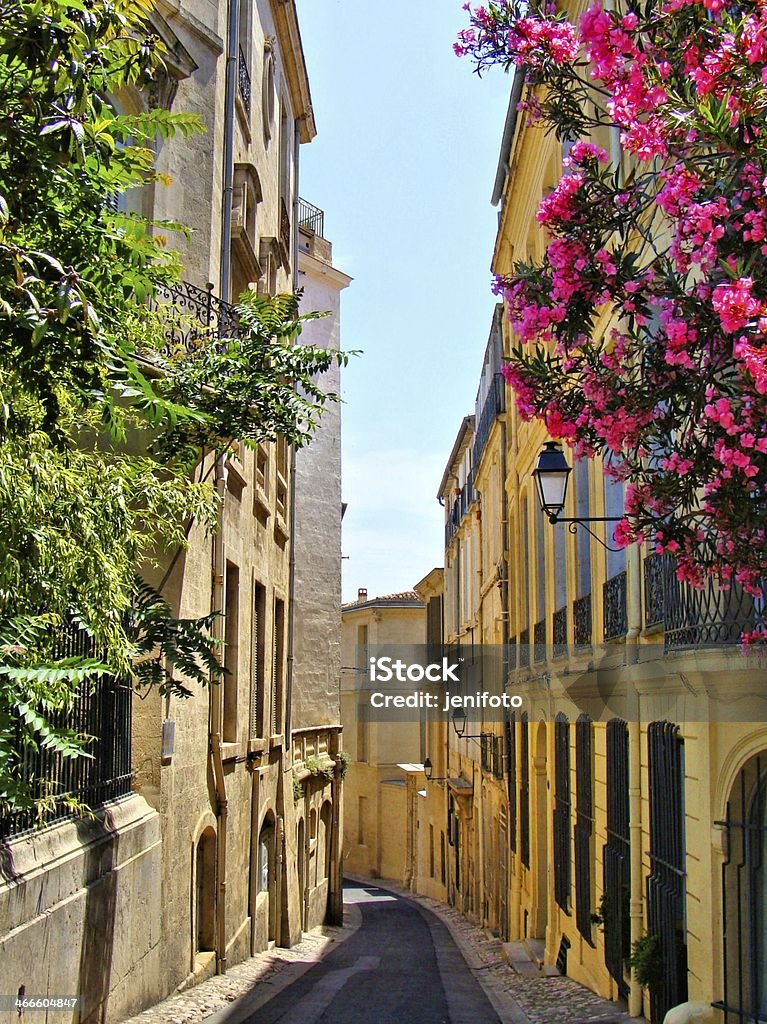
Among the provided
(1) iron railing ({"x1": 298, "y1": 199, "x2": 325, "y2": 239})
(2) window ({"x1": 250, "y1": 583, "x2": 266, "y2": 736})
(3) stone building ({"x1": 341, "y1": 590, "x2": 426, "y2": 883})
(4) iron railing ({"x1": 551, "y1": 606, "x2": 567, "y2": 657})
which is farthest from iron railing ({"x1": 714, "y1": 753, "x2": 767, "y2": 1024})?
(3) stone building ({"x1": 341, "y1": 590, "x2": 426, "y2": 883})

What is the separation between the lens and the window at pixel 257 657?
54.3 feet

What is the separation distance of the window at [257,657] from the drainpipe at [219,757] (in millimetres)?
2995

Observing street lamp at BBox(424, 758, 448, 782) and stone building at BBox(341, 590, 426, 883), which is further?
stone building at BBox(341, 590, 426, 883)

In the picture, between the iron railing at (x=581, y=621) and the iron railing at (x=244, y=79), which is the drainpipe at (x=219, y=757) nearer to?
the iron railing at (x=581, y=621)

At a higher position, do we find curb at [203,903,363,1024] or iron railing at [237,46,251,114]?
iron railing at [237,46,251,114]

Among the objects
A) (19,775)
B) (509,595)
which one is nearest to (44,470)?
(19,775)

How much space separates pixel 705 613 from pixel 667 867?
3089 millimetres

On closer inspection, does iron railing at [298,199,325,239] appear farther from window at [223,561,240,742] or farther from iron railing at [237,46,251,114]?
window at [223,561,240,742]

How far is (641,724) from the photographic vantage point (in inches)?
413

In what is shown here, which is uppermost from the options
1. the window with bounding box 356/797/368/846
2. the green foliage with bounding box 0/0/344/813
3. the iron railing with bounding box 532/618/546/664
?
the green foliage with bounding box 0/0/344/813

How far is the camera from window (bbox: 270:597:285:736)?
1900cm

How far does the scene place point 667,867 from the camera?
9.45m

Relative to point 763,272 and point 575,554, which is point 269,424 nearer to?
point 763,272

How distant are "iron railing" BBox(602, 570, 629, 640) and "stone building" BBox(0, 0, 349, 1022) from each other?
409 cm
